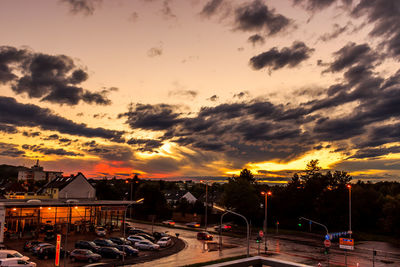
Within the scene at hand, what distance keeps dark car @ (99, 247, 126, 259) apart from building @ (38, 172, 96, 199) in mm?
39827

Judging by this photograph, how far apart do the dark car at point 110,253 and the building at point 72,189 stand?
131 ft

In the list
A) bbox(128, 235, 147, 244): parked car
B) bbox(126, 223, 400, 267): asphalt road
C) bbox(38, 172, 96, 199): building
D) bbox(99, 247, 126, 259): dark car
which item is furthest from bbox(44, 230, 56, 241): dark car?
bbox(38, 172, 96, 199): building

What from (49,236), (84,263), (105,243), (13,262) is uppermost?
(13,262)

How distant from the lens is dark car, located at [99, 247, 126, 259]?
41031 millimetres

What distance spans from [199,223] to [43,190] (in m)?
45.5

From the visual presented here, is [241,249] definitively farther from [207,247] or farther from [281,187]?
[281,187]

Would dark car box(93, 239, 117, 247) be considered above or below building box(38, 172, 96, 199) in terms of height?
below

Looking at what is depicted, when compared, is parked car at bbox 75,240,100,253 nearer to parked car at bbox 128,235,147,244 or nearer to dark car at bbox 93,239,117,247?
dark car at bbox 93,239,117,247

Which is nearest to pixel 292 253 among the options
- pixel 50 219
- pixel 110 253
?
pixel 110 253

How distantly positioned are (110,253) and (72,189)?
136 ft

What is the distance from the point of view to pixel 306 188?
310ft

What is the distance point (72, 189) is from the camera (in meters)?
77.3

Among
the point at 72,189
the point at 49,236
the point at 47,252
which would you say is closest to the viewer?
the point at 47,252

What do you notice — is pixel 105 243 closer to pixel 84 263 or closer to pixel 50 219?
pixel 84 263
